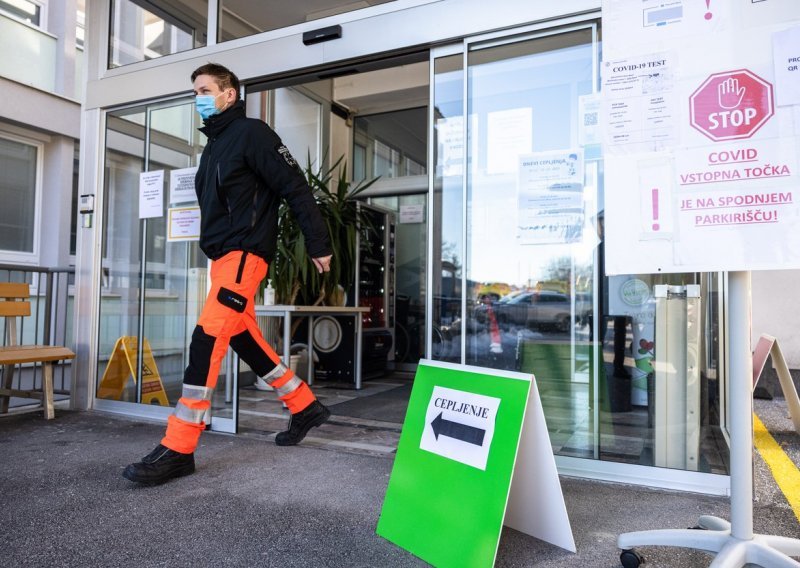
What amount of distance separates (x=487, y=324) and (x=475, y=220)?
0.53 m

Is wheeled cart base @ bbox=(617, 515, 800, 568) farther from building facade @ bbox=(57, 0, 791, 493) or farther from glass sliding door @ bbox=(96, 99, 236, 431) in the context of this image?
glass sliding door @ bbox=(96, 99, 236, 431)

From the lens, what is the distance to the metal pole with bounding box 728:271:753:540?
151 centimetres

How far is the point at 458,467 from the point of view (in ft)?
5.52

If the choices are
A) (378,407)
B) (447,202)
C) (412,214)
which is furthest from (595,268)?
(412,214)

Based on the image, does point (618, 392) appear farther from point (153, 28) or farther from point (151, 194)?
point (153, 28)

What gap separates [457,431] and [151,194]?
3.12 metres

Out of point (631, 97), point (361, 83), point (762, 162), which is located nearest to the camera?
point (762, 162)

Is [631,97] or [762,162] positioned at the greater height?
[631,97]

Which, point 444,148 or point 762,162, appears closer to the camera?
point 762,162

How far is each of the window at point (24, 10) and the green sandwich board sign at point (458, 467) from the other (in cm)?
661

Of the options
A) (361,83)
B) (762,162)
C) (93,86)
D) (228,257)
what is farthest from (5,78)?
(762,162)

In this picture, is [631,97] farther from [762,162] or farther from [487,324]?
[487,324]

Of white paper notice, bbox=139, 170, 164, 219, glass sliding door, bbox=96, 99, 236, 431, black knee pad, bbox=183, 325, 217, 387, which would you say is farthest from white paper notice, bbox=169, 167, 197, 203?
black knee pad, bbox=183, 325, 217, 387

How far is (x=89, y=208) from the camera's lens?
413 cm
